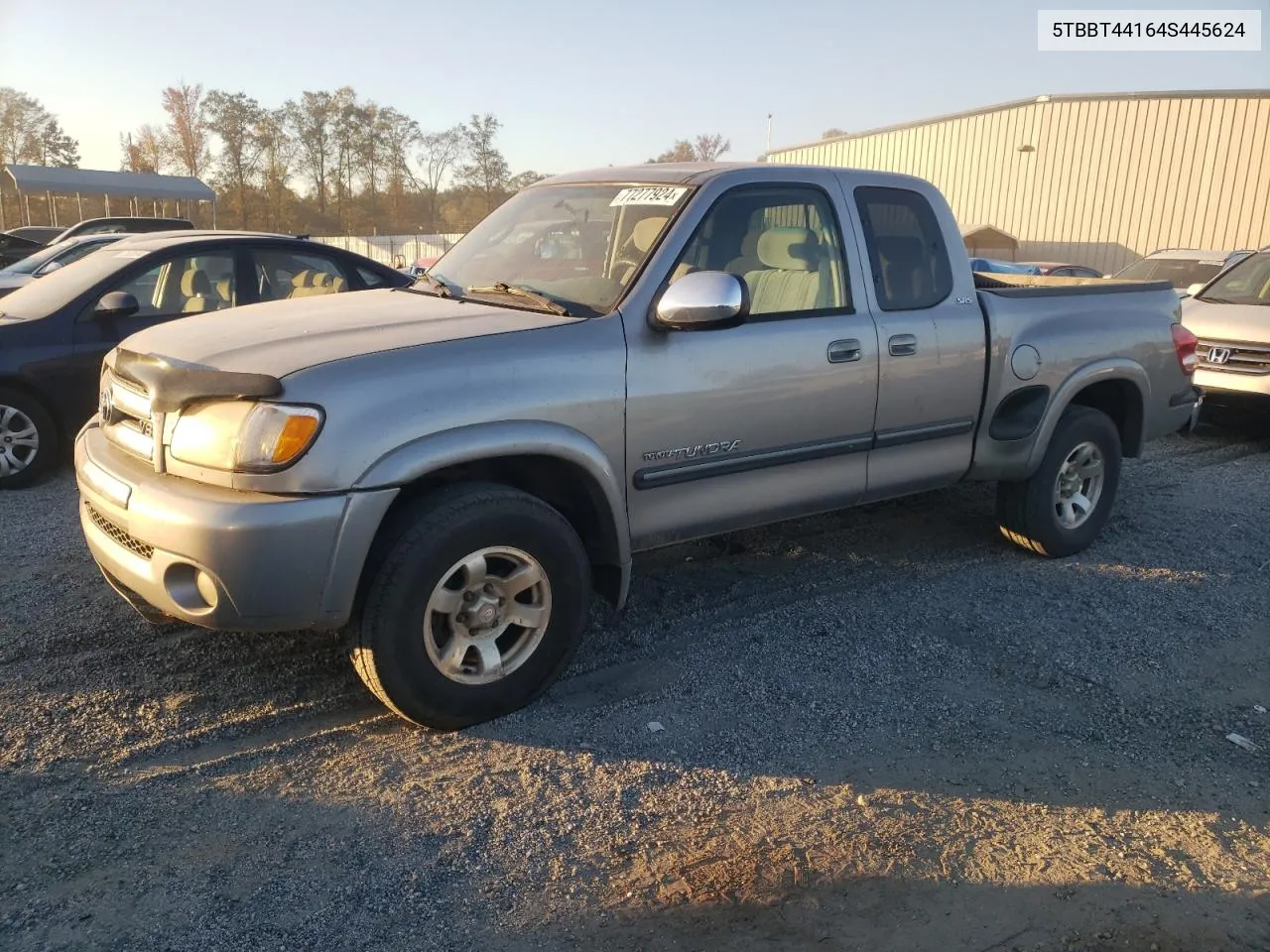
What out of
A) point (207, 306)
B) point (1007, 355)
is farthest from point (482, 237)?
point (207, 306)

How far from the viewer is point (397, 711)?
337cm

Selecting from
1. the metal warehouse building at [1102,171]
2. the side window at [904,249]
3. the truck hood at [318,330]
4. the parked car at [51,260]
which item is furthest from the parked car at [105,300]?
the metal warehouse building at [1102,171]

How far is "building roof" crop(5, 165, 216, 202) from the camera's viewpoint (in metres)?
36.0

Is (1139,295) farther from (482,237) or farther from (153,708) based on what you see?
(153,708)

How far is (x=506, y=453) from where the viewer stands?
338cm

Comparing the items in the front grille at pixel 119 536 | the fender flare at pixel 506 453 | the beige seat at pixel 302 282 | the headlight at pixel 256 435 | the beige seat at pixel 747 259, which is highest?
the beige seat at pixel 747 259

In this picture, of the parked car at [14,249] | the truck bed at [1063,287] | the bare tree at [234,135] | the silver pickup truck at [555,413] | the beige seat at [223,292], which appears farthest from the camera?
the bare tree at [234,135]

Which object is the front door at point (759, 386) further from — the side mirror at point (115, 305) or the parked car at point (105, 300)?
the side mirror at point (115, 305)

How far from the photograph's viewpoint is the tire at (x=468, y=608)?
321 centimetres

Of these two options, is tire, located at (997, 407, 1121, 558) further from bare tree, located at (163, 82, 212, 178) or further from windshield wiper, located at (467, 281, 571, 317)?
bare tree, located at (163, 82, 212, 178)

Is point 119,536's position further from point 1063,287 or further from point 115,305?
point 1063,287

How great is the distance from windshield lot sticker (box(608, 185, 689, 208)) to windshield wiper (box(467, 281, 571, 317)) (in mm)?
625

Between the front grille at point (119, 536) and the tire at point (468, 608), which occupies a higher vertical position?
the front grille at point (119, 536)

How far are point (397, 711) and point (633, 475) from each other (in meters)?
1.20
